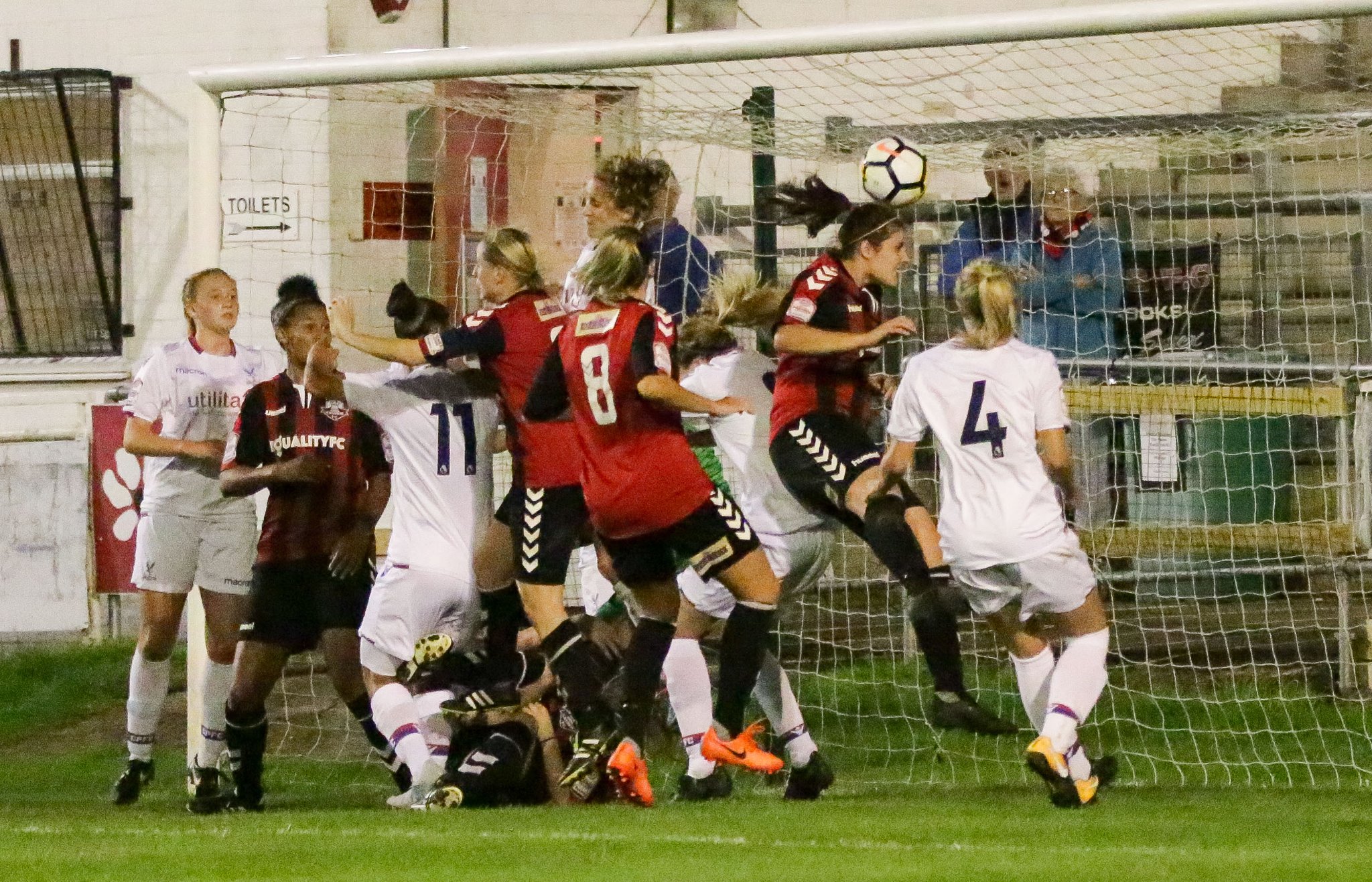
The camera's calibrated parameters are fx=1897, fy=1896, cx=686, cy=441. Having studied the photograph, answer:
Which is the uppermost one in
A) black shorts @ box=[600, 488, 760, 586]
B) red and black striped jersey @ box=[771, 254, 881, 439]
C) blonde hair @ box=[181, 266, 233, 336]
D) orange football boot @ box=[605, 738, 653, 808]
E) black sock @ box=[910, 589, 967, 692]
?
blonde hair @ box=[181, 266, 233, 336]

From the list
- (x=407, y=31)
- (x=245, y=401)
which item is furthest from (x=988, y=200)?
(x=407, y=31)

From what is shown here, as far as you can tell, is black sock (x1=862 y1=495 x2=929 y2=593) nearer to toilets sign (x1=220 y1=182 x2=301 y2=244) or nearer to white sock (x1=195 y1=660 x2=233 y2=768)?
white sock (x1=195 y1=660 x2=233 y2=768)

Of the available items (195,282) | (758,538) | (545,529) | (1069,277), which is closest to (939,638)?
(758,538)

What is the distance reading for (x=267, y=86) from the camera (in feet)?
25.4

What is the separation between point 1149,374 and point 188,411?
451 cm

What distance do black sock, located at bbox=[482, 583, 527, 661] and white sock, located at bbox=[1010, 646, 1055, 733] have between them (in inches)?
72.1

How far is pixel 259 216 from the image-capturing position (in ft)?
27.2

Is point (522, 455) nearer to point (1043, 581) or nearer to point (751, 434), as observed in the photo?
point (751, 434)

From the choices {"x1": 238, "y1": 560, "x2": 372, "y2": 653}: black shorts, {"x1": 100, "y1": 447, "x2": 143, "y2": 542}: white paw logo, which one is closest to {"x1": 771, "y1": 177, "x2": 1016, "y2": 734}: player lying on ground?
{"x1": 238, "y1": 560, "x2": 372, "y2": 653}: black shorts

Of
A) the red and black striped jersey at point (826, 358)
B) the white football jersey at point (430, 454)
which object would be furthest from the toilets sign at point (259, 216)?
the red and black striped jersey at point (826, 358)

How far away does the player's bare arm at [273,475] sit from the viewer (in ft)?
23.1

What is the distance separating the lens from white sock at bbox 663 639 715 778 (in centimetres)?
698

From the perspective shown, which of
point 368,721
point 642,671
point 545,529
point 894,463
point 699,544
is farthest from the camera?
point 368,721

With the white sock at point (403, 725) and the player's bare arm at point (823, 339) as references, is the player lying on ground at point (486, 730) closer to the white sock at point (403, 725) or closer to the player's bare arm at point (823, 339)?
the white sock at point (403, 725)
